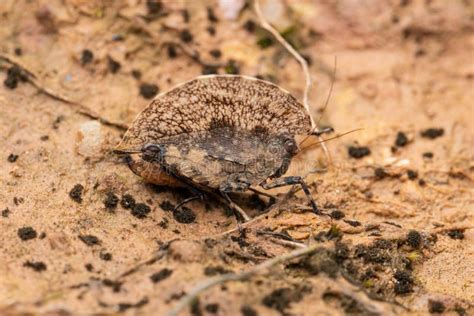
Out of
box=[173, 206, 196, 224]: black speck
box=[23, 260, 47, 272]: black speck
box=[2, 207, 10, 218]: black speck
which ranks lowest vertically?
box=[173, 206, 196, 224]: black speck

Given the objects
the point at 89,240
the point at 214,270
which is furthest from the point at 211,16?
the point at 214,270

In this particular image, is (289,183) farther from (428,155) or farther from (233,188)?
(428,155)

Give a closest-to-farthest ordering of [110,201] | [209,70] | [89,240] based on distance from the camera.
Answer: [89,240] → [110,201] → [209,70]

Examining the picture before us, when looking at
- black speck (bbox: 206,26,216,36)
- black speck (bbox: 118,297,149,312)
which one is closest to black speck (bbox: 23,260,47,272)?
black speck (bbox: 118,297,149,312)

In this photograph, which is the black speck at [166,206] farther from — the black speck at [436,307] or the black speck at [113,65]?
the black speck at [436,307]

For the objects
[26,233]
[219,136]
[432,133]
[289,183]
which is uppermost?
[219,136]

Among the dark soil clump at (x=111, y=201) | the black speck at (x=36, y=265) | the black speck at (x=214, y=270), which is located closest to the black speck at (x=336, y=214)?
the black speck at (x=214, y=270)

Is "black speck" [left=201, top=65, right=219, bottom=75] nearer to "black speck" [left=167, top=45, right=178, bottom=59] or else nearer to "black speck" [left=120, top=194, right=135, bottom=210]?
"black speck" [left=167, top=45, right=178, bottom=59]
